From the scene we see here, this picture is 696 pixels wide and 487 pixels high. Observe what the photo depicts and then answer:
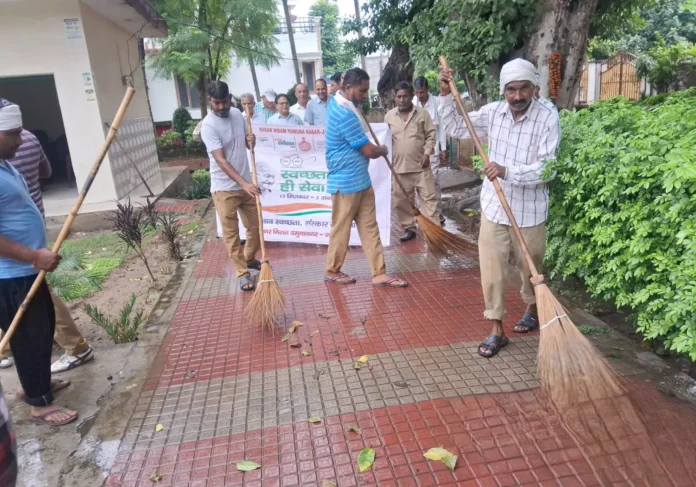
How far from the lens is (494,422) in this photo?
281cm

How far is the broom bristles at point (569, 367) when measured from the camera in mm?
2725

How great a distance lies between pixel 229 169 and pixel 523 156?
2.58m

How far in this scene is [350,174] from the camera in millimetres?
4590

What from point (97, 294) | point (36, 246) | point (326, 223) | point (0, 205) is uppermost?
point (0, 205)

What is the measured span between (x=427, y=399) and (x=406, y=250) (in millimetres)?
2972

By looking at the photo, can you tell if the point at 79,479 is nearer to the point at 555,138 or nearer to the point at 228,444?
the point at 228,444

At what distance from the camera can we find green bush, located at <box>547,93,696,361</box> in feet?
9.04

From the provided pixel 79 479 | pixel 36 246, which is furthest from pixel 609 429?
pixel 36 246

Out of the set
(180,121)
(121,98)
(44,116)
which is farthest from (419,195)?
(180,121)

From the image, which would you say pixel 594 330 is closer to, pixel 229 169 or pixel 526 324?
pixel 526 324

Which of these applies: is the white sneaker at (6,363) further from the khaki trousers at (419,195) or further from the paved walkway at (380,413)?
the khaki trousers at (419,195)

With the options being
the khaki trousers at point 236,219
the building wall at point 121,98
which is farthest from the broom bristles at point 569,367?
the building wall at point 121,98

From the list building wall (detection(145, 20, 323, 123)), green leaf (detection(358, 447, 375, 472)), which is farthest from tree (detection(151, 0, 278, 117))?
green leaf (detection(358, 447, 375, 472))

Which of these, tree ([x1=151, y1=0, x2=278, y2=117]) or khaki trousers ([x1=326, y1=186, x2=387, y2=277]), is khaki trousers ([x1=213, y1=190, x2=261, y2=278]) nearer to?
khaki trousers ([x1=326, y1=186, x2=387, y2=277])
